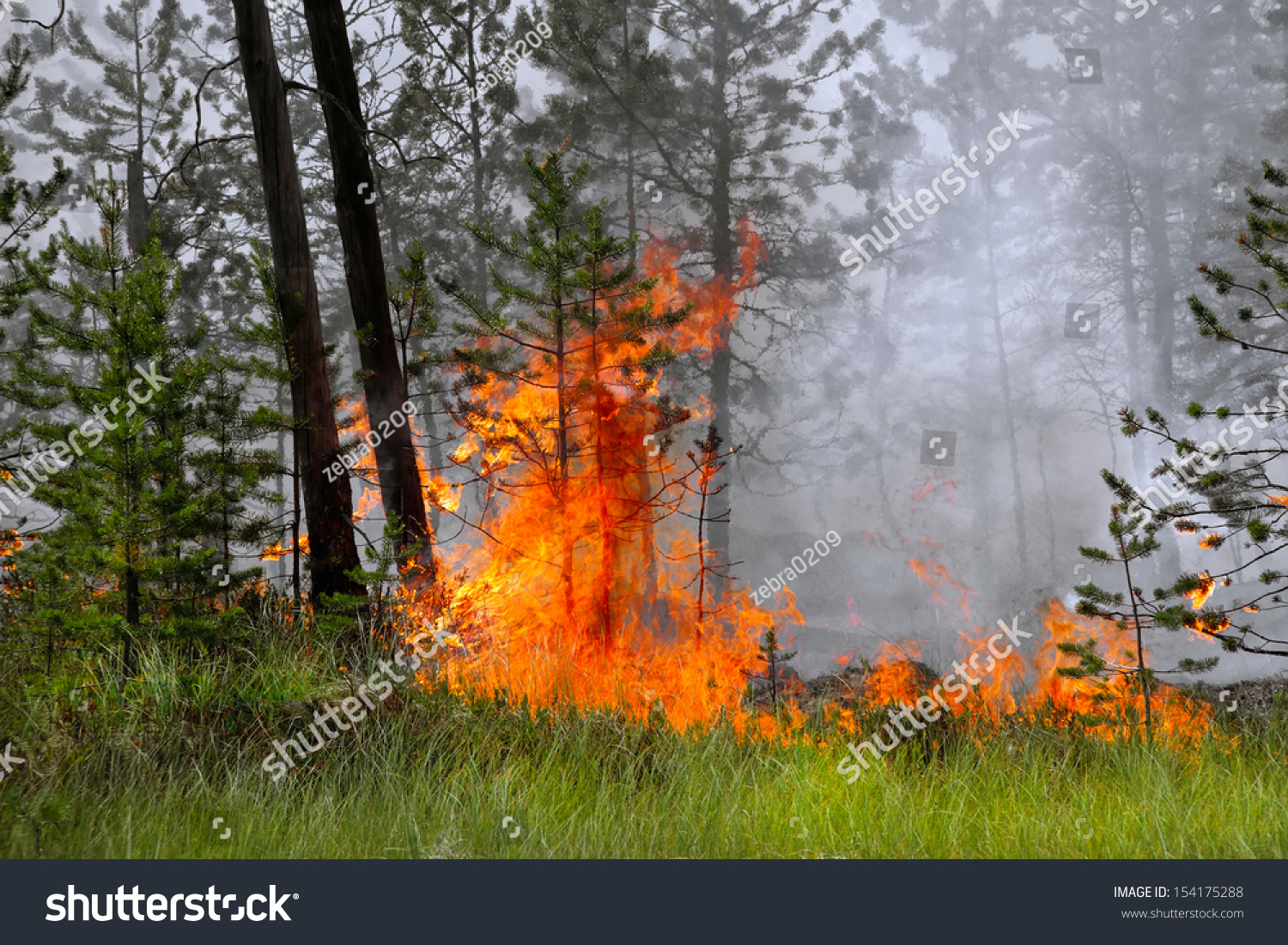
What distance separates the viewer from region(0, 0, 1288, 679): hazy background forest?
14.0 metres

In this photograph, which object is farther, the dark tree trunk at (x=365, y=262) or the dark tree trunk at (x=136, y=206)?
the dark tree trunk at (x=136, y=206)

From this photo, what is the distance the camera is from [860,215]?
18094 millimetres

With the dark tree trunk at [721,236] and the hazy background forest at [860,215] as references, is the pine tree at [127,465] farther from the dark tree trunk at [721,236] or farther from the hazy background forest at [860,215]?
the dark tree trunk at [721,236]

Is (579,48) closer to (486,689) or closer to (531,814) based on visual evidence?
(486,689)

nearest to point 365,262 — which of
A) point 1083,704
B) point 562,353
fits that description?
point 562,353

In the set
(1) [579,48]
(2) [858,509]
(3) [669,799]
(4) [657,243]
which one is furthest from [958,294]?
(3) [669,799]

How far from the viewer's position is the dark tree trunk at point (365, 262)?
295 inches

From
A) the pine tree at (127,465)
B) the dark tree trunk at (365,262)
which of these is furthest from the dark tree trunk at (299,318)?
the pine tree at (127,465)

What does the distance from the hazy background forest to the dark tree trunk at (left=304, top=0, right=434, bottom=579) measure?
238 mm

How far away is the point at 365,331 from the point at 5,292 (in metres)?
3.11

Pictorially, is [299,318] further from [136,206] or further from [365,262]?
[136,206]

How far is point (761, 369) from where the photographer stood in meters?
16.9

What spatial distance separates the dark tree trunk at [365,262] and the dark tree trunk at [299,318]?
0.71m

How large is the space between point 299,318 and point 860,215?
49.3ft
